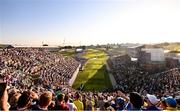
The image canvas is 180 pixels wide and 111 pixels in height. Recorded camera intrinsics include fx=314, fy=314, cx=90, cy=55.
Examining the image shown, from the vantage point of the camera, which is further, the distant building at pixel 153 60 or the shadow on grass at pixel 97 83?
the distant building at pixel 153 60

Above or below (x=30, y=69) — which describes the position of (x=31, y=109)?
above

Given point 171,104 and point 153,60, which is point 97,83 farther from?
point 171,104

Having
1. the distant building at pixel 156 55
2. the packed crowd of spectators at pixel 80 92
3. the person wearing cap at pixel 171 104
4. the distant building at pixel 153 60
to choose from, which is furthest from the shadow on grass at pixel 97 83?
the person wearing cap at pixel 171 104

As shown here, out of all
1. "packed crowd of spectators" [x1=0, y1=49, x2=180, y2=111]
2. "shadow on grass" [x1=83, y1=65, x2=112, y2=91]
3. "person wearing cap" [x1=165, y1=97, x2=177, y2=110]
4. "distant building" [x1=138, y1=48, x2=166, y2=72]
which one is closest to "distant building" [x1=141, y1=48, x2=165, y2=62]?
"distant building" [x1=138, y1=48, x2=166, y2=72]

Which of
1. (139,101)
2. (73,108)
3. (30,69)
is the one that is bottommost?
(30,69)

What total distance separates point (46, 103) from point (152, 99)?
2821 mm

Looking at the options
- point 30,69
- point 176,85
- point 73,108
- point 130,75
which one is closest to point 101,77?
point 130,75

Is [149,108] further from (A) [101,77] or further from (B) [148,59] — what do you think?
(B) [148,59]

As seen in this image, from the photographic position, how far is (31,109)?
6867mm

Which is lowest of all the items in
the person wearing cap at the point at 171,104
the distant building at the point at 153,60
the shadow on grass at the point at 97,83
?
the shadow on grass at the point at 97,83

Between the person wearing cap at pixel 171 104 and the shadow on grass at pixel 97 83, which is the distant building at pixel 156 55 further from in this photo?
the person wearing cap at pixel 171 104

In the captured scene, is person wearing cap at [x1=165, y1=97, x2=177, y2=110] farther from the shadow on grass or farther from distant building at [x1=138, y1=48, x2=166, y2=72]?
distant building at [x1=138, y1=48, x2=166, y2=72]

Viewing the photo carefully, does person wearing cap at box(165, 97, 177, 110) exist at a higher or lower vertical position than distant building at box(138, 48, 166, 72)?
higher

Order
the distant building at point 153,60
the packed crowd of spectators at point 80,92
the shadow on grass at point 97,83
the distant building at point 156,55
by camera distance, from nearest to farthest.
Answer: the packed crowd of spectators at point 80,92, the shadow on grass at point 97,83, the distant building at point 153,60, the distant building at point 156,55
